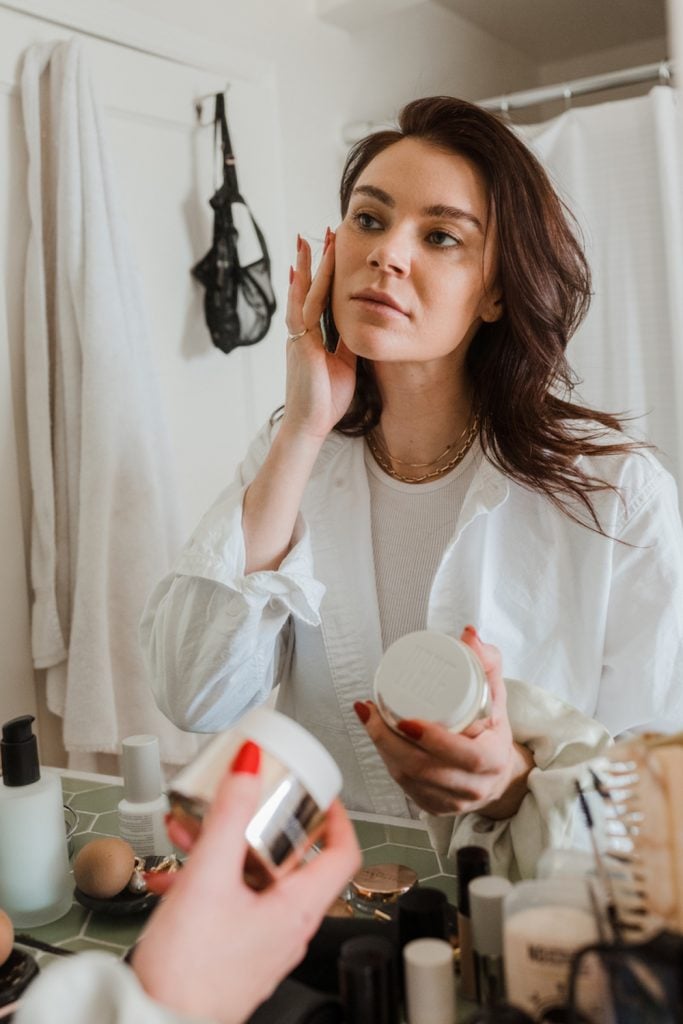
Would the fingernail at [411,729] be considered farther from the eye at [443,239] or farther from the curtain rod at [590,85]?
the curtain rod at [590,85]

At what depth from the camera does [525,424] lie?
113 cm

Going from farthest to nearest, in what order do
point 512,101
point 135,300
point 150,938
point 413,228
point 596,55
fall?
point 596,55, point 512,101, point 135,300, point 413,228, point 150,938

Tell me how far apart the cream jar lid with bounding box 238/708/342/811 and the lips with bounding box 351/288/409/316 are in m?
0.63

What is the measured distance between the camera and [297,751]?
1.61ft

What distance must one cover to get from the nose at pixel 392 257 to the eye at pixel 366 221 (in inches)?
1.9

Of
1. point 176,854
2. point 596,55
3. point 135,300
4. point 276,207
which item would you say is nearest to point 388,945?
point 176,854

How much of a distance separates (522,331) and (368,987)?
79 centimetres

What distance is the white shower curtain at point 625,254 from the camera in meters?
1.72

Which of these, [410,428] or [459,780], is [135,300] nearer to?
[410,428]

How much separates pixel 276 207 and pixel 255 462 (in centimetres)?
79

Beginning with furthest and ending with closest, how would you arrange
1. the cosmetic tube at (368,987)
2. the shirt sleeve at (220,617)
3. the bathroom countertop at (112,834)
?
the shirt sleeve at (220,617) → the bathroom countertop at (112,834) → the cosmetic tube at (368,987)

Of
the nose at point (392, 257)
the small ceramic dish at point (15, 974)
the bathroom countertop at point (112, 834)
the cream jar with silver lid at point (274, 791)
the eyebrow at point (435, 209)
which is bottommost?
the bathroom countertop at point (112, 834)

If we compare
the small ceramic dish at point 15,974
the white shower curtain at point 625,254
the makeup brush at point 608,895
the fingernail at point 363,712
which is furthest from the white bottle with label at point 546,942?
the white shower curtain at point 625,254

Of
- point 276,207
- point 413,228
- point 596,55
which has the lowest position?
point 413,228
